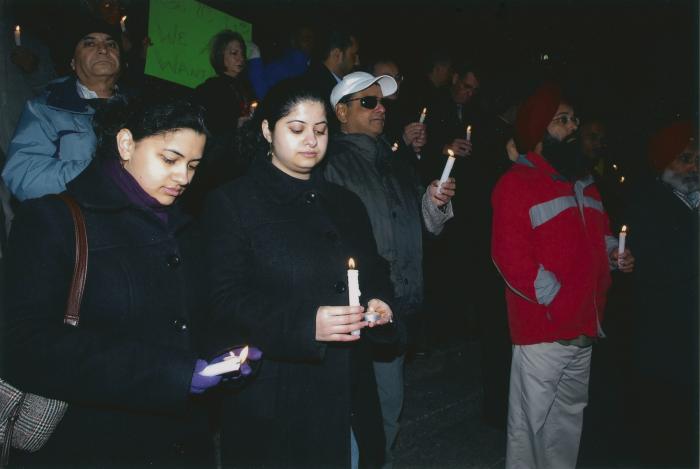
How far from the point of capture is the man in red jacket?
3.67m

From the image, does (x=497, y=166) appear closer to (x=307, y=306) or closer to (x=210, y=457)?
(x=307, y=306)

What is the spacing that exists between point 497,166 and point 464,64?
5.37 ft

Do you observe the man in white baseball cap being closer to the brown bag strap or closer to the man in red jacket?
the man in red jacket

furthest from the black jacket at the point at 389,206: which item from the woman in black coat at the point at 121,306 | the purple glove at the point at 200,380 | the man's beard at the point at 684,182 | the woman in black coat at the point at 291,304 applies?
the man's beard at the point at 684,182

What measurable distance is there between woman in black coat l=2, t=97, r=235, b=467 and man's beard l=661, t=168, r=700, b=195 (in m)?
4.41

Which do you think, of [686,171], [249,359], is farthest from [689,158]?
[249,359]

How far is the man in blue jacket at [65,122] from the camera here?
2.66m

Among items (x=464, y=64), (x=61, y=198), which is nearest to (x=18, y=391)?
(x=61, y=198)

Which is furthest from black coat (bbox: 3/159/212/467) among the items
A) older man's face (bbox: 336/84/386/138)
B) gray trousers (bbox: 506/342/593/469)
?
gray trousers (bbox: 506/342/593/469)

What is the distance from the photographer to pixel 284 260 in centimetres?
248

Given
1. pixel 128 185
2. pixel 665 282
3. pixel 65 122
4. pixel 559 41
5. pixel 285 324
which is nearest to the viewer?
pixel 128 185

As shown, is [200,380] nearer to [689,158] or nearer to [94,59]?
[94,59]

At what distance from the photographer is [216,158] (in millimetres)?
3518

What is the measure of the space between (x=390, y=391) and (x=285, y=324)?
4.69 ft
